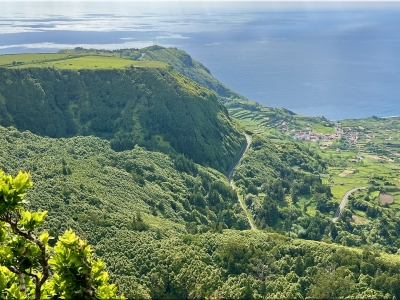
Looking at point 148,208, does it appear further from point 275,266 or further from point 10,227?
point 10,227

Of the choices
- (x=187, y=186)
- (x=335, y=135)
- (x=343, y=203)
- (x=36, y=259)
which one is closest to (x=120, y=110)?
(x=187, y=186)

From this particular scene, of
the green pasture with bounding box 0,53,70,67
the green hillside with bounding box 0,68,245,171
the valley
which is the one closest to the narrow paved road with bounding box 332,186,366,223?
the valley

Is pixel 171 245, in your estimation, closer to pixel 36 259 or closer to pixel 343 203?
pixel 36 259

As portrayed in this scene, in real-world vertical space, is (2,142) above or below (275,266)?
above

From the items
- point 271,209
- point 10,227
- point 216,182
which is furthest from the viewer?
point 216,182

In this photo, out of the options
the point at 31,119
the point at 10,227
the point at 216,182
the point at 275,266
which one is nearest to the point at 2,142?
the point at 31,119

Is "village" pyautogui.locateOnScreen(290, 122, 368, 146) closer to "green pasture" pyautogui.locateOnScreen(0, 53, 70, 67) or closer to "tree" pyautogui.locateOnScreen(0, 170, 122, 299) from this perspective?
"green pasture" pyautogui.locateOnScreen(0, 53, 70, 67)

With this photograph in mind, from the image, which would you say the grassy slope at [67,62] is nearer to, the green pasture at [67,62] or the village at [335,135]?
the green pasture at [67,62]
